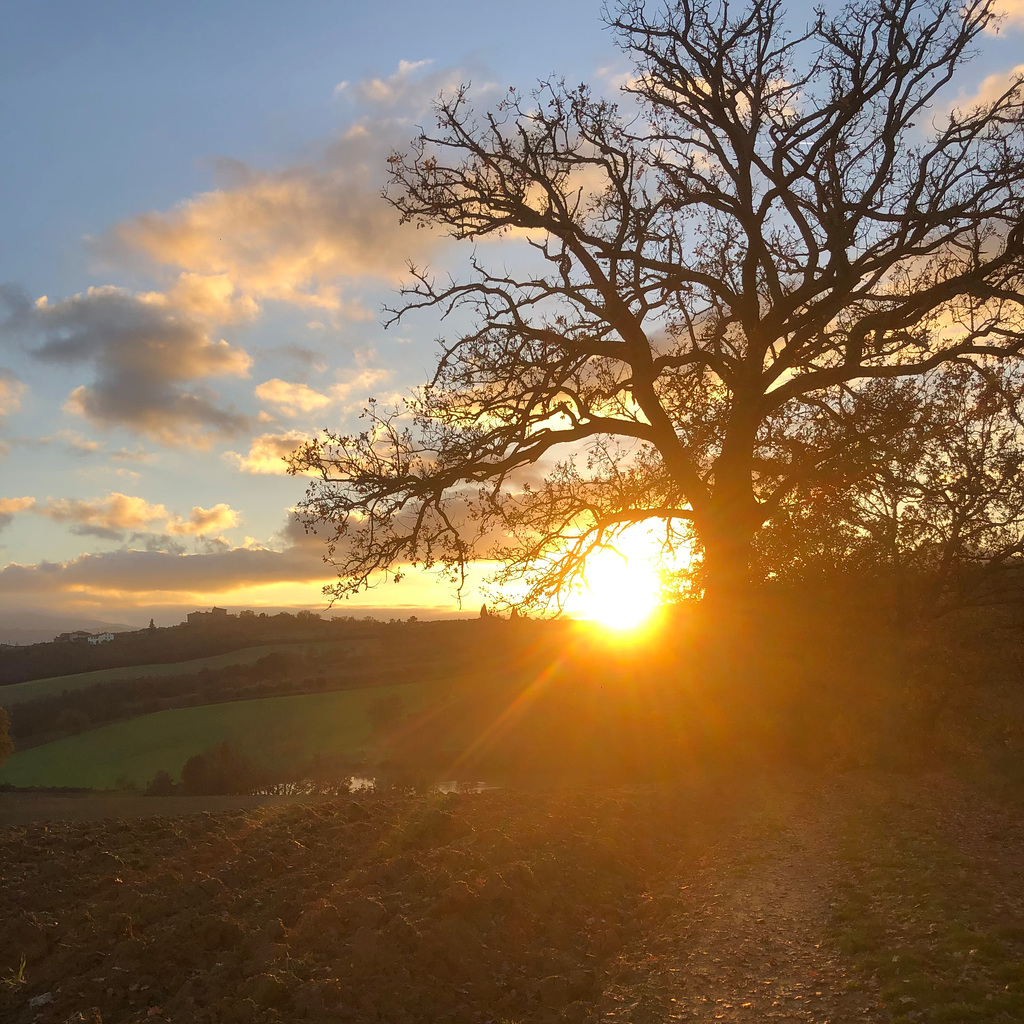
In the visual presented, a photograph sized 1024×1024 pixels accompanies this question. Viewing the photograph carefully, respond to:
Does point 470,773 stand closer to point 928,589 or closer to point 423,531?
point 423,531

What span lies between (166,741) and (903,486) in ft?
125

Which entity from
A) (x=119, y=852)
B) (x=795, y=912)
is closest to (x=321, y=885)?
(x=119, y=852)

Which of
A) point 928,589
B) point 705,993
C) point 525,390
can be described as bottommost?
point 705,993

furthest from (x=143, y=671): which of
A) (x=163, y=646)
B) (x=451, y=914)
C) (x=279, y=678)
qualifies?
(x=451, y=914)

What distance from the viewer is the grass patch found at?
439 cm

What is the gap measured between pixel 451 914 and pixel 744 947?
7.04ft

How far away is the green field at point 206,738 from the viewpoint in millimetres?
35062

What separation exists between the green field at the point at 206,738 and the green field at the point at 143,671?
14.3 m

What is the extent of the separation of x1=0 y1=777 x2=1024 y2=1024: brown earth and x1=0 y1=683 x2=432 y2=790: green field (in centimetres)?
2667

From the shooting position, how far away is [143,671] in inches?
2379

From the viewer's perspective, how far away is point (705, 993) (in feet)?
16.6

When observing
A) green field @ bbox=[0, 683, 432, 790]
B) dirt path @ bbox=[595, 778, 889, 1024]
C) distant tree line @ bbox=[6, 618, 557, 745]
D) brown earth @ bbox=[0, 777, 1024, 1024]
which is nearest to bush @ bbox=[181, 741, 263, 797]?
green field @ bbox=[0, 683, 432, 790]

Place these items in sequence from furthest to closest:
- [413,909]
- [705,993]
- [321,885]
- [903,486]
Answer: [903,486] < [321,885] < [413,909] < [705,993]

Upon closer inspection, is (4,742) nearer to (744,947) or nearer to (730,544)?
(730,544)
